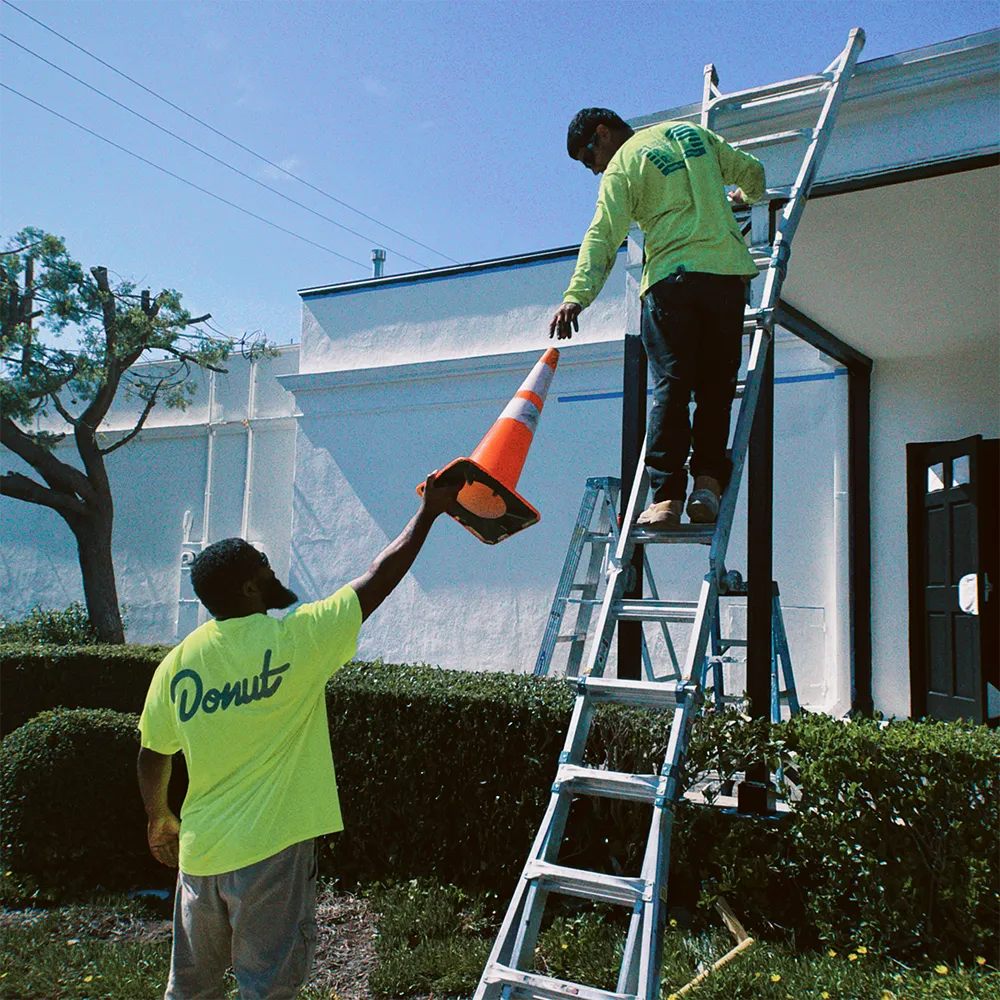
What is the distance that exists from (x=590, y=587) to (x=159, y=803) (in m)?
4.08

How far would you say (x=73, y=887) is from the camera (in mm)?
5730

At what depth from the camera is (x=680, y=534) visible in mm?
4000

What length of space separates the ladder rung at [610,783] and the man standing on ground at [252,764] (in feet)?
2.80

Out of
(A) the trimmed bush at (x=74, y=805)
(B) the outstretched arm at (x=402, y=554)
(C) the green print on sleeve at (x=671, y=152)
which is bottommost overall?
(A) the trimmed bush at (x=74, y=805)

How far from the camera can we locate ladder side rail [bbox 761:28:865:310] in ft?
15.9

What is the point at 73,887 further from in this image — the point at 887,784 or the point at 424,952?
the point at 887,784

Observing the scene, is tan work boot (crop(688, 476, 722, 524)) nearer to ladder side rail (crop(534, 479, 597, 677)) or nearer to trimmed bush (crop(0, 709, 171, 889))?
ladder side rail (crop(534, 479, 597, 677))

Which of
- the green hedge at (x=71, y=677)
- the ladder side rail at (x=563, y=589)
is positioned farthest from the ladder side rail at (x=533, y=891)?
the green hedge at (x=71, y=677)

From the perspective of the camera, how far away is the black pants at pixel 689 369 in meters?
4.06

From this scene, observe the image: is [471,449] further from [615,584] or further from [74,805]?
[615,584]

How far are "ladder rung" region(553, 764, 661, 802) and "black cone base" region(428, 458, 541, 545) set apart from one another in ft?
2.85

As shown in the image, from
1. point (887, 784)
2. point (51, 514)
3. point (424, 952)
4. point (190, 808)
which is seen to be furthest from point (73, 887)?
point (51, 514)

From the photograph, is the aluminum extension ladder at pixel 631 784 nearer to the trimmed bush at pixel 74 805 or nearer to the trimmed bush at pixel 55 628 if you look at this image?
the trimmed bush at pixel 74 805

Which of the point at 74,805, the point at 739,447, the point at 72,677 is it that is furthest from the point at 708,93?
the point at 72,677
